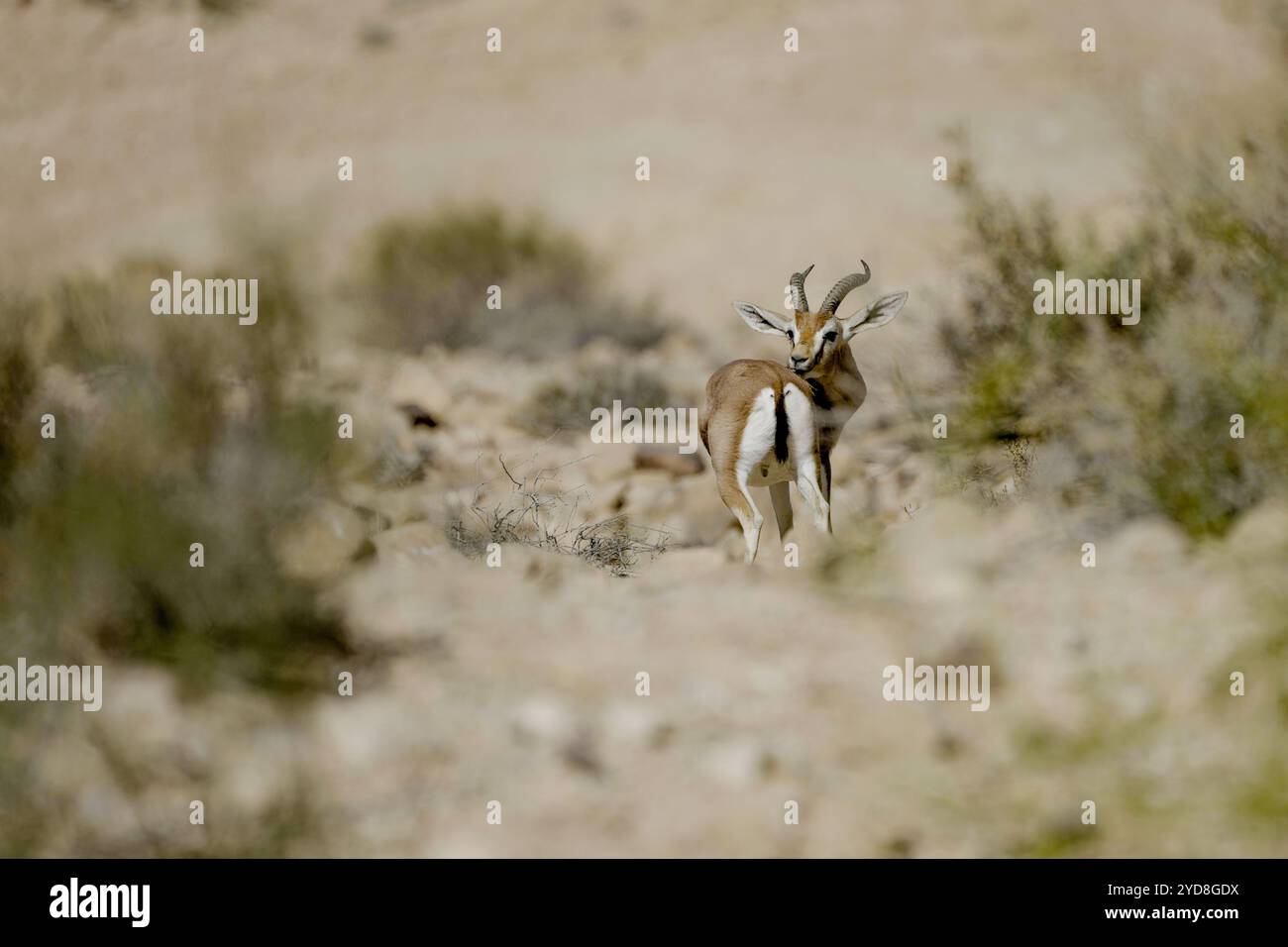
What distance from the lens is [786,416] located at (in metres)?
6.77

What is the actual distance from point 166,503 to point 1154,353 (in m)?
4.61

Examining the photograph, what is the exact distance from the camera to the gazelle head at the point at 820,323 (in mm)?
7168

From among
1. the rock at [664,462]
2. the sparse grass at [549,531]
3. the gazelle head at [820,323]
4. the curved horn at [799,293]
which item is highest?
the curved horn at [799,293]

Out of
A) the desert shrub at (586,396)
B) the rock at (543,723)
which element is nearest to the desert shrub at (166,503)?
the rock at (543,723)

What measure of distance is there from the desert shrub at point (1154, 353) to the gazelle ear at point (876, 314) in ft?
1.91

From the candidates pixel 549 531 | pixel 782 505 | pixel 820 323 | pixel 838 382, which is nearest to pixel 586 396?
pixel 549 531

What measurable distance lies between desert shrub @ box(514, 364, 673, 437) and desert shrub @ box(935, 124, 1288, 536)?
304 cm

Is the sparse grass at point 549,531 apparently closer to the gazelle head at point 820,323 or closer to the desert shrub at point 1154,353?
the gazelle head at point 820,323

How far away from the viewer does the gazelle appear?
6.77 m

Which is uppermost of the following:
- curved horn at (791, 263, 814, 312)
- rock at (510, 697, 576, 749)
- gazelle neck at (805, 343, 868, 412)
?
curved horn at (791, 263, 814, 312)

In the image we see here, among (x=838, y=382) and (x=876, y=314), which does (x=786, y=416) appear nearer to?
(x=838, y=382)

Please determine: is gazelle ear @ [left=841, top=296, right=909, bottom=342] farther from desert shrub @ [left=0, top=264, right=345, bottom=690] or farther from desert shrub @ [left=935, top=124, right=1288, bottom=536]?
desert shrub @ [left=0, top=264, right=345, bottom=690]

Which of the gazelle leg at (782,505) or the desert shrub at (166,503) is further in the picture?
the gazelle leg at (782,505)

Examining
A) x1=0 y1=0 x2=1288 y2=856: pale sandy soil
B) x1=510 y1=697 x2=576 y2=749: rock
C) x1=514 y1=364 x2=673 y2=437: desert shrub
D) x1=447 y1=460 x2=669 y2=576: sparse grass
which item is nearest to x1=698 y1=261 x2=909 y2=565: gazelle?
x1=0 y1=0 x2=1288 y2=856: pale sandy soil
